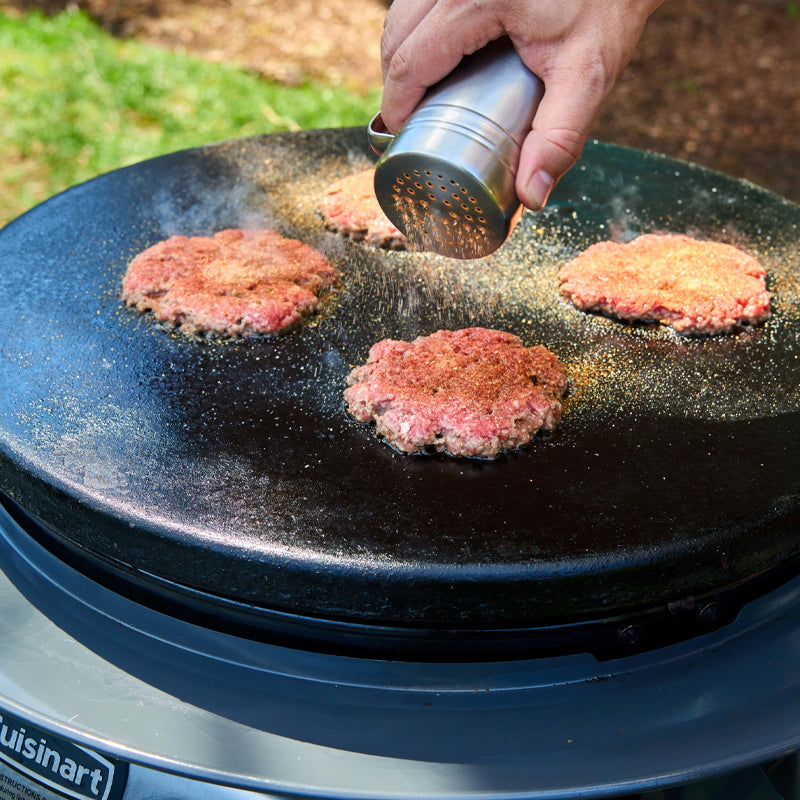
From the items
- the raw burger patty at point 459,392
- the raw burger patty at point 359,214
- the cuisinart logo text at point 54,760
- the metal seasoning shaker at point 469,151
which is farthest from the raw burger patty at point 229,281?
the cuisinart logo text at point 54,760

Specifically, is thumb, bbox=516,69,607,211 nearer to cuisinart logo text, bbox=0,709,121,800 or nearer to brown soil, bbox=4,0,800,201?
cuisinart logo text, bbox=0,709,121,800

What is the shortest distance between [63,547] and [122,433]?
0.95 ft

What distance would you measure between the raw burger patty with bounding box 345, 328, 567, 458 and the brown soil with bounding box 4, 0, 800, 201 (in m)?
5.36

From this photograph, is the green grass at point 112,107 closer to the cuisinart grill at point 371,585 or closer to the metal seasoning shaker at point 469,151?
the cuisinart grill at point 371,585

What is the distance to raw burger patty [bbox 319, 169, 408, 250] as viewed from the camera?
Result: 93.7 inches

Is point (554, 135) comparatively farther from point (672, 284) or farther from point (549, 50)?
point (672, 284)

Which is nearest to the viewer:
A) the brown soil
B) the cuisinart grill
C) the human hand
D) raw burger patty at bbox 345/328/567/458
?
the cuisinart grill

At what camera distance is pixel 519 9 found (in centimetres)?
151

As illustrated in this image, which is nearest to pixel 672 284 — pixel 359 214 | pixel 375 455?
pixel 359 214

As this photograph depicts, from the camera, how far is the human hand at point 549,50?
1.48 m

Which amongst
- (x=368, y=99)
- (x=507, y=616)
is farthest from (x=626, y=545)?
(x=368, y=99)

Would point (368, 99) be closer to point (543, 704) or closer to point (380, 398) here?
point (380, 398)

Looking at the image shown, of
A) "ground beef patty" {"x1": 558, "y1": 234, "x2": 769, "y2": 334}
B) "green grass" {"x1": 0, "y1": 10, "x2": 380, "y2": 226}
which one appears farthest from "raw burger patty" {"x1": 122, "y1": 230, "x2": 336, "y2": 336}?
"green grass" {"x1": 0, "y1": 10, "x2": 380, "y2": 226}

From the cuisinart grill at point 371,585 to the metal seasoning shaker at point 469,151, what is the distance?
445 millimetres
